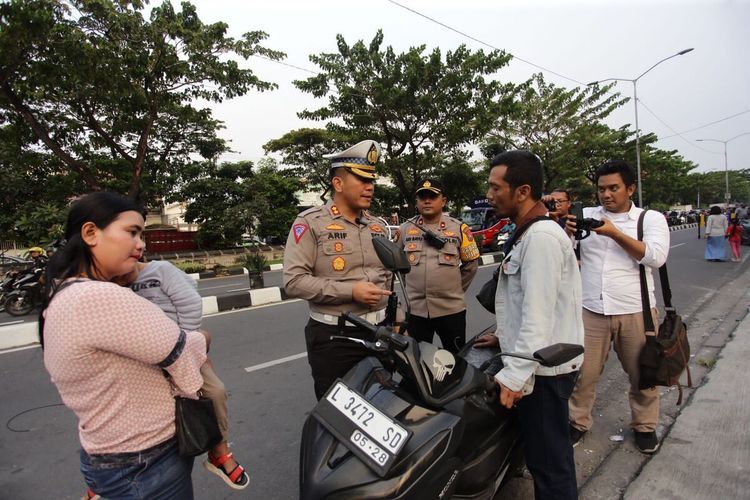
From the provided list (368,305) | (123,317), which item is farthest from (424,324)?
(123,317)

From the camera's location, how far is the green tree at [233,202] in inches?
721

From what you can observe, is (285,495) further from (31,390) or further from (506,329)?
(31,390)

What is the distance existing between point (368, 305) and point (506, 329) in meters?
0.60

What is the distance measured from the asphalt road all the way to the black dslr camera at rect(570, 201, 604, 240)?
4.01 feet

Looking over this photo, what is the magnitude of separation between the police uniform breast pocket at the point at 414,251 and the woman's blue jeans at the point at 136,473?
6.03 feet

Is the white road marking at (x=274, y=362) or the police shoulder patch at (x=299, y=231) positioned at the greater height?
the police shoulder patch at (x=299, y=231)

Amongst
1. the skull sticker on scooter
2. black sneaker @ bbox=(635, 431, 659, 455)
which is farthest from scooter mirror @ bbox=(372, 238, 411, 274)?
black sneaker @ bbox=(635, 431, 659, 455)

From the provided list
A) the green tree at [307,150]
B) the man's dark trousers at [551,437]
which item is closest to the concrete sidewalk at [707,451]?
the man's dark trousers at [551,437]

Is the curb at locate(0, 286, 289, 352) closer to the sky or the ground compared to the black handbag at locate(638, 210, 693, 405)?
closer to the ground

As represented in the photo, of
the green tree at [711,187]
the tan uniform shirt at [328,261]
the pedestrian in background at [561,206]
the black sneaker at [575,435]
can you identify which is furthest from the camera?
the green tree at [711,187]

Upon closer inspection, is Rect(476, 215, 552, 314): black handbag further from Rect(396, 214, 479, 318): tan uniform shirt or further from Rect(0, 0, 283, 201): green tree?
Rect(0, 0, 283, 201): green tree

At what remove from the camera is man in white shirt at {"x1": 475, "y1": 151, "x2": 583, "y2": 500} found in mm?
1542

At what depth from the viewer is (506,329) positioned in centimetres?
176

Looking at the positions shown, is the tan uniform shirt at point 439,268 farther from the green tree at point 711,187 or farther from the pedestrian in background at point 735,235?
the green tree at point 711,187
